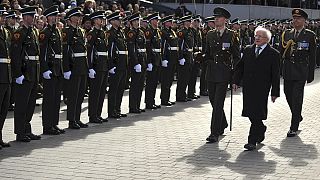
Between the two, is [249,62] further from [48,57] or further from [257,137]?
[48,57]

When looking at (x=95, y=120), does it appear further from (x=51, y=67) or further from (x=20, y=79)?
(x=20, y=79)

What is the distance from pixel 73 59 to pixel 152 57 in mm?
3044

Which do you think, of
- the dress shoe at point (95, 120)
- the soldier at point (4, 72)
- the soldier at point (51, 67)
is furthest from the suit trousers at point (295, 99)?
the soldier at point (4, 72)

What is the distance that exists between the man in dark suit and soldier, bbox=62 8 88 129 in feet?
9.52

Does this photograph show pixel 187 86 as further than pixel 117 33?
Yes

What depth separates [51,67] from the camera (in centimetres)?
970

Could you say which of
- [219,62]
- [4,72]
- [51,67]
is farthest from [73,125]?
[219,62]

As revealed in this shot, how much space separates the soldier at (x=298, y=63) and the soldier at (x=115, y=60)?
3109 millimetres

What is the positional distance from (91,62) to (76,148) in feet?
8.52

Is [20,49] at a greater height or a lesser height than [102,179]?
greater

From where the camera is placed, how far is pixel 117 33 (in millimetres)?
11578

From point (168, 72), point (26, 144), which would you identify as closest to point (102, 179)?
point (26, 144)

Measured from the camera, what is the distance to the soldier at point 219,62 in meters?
9.34

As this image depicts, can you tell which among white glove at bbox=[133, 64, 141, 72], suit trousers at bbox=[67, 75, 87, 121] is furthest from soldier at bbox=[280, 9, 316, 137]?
suit trousers at bbox=[67, 75, 87, 121]
